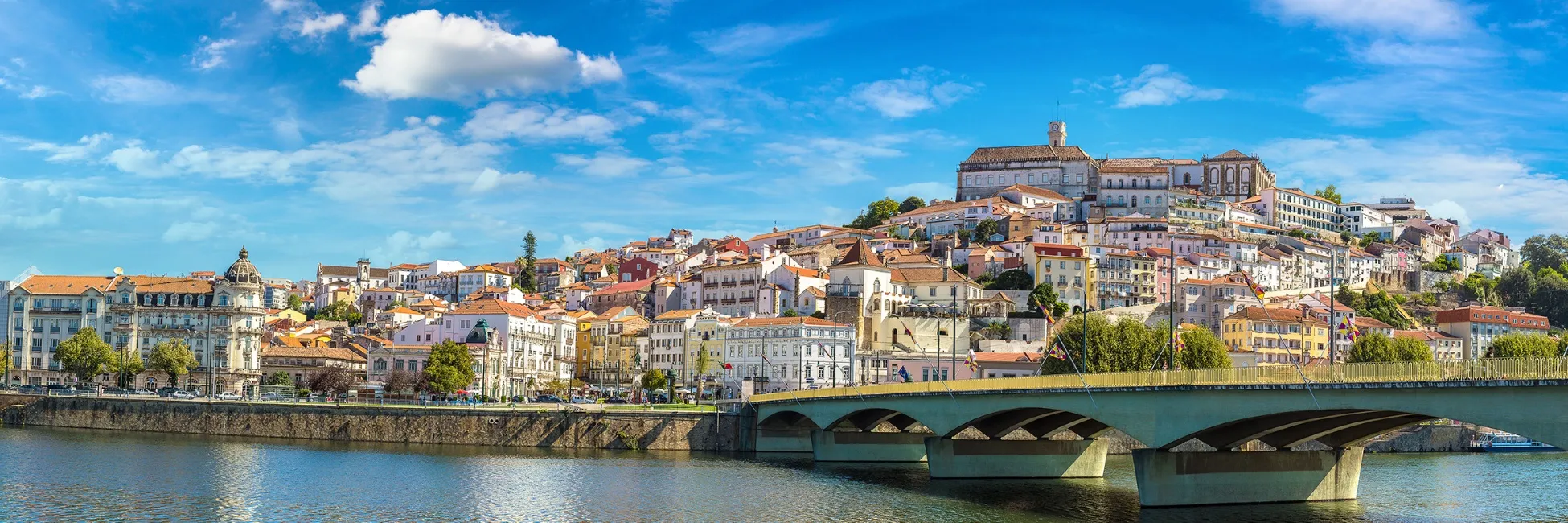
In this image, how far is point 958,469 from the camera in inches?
2464

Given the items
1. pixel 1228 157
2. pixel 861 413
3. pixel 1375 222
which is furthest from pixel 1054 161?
pixel 861 413

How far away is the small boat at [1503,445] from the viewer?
88.6 m

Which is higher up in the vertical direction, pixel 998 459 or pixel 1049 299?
pixel 1049 299

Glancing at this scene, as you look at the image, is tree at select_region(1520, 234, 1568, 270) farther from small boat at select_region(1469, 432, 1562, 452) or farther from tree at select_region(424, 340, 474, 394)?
tree at select_region(424, 340, 474, 394)

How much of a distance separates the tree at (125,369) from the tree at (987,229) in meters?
88.8

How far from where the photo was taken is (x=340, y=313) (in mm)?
178625

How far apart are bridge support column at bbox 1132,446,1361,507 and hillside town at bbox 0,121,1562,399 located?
16.5 feet

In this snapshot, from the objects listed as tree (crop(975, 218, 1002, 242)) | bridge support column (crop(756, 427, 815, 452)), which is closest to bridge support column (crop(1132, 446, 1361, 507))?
bridge support column (crop(756, 427, 815, 452))

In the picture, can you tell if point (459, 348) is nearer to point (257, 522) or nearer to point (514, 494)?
point (514, 494)

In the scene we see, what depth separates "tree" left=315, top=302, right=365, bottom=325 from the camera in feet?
570

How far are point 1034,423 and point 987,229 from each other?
99.7 metres

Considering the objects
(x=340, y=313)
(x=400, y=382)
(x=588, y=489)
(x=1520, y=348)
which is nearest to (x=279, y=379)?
(x=400, y=382)

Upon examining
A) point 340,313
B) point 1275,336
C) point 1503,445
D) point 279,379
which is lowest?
point 1503,445

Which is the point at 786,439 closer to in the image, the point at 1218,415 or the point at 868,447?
the point at 868,447
